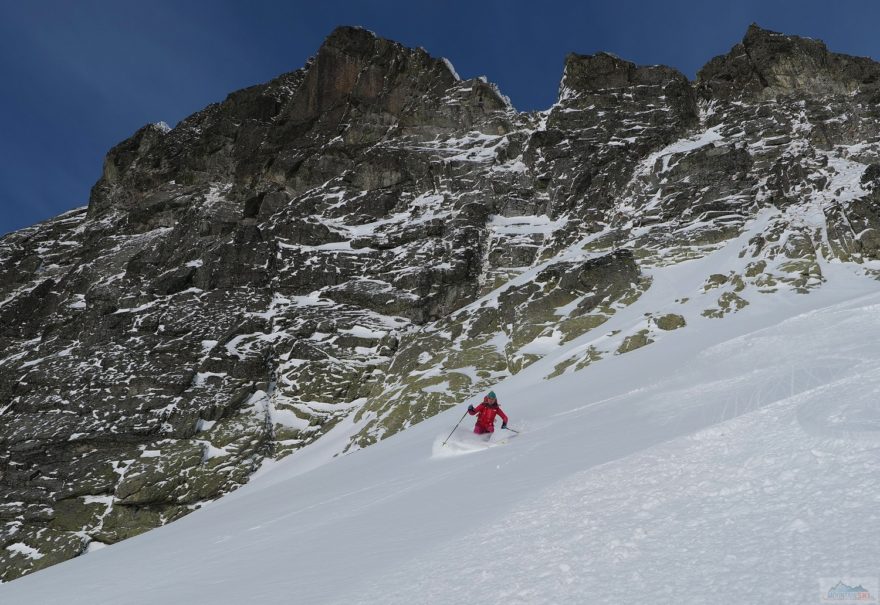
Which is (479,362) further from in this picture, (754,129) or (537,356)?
(754,129)

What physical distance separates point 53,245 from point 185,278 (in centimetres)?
3797

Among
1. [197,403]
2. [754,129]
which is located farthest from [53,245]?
[754,129]

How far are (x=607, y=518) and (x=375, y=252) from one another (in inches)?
2321

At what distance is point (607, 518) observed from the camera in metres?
4.68

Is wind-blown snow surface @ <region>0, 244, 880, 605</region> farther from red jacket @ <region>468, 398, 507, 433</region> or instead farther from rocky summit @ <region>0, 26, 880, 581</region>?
rocky summit @ <region>0, 26, 880, 581</region>

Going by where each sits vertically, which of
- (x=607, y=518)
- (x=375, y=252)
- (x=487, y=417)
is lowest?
(x=607, y=518)

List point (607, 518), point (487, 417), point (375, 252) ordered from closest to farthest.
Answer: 1. point (607, 518)
2. point (487, 417)
3. point (375, 252)

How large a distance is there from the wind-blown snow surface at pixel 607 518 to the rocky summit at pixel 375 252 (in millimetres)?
18113

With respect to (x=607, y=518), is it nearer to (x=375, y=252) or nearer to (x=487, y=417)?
(x=487, y=417)

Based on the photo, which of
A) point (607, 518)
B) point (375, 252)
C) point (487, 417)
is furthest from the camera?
point (375, 252)

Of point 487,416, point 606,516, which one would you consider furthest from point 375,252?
point 606,516

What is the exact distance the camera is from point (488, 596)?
3.96 metres

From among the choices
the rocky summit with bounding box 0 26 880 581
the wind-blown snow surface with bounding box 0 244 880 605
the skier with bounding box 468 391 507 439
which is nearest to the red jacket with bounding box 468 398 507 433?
the skier with bounding box 468 391 507 439

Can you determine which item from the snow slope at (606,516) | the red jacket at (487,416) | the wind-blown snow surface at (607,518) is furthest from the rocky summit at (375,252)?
the wind-blown snow surface at (607,518)
